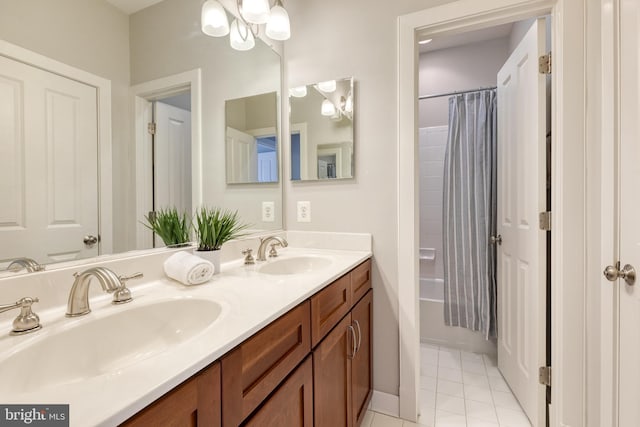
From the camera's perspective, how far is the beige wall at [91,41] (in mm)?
738

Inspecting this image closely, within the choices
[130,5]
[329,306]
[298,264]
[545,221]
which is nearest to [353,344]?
[329,306]

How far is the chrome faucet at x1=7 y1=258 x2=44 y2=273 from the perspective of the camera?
0.71m

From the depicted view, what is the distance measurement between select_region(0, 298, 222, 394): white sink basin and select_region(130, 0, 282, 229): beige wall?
0.62 meters

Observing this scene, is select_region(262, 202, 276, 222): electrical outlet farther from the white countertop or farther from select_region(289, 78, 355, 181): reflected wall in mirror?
the white countertop

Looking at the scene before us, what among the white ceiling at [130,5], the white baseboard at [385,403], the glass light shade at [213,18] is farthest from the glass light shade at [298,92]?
the white baseboard at [385,403]

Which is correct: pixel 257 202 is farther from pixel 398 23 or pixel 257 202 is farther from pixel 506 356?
pixel 506 356

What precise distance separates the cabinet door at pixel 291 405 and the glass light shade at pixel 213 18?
141 centimetres

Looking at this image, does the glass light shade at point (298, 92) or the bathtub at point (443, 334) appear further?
the bathtub at point (443, 334)

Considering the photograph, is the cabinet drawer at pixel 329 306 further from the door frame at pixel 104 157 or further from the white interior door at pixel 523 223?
the white interior door at pixel 523 223

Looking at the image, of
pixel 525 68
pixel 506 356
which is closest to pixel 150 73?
pixel 525 68

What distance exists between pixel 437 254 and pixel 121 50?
279 cm

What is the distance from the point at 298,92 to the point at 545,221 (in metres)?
1.46

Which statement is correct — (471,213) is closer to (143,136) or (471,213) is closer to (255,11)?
(255,11)

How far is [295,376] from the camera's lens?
798 mm
